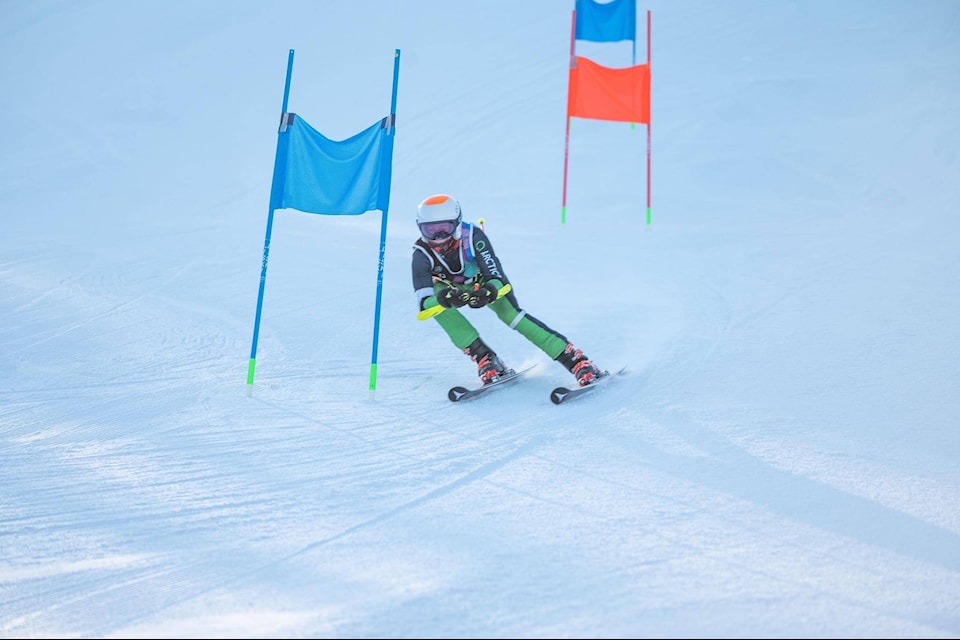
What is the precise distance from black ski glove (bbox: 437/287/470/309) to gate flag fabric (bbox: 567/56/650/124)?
5353 mm

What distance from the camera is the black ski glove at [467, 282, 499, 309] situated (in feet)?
16.7

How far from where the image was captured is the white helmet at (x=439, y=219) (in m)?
5.16

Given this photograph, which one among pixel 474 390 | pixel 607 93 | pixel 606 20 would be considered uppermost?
pixel 606 20

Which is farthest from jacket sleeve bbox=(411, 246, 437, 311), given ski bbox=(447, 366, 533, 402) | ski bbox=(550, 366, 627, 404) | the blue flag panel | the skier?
the blue flag panel

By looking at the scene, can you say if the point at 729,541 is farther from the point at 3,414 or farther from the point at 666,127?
the point at 666,127

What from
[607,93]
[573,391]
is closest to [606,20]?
[607,93]

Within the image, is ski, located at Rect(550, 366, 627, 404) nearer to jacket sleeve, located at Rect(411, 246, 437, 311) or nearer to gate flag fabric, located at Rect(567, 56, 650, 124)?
jacket sleeve, located at Rect(411, 246, 437, 311)

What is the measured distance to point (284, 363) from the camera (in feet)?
19.8

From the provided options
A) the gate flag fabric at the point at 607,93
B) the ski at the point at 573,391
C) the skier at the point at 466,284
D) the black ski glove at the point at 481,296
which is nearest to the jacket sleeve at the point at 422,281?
the skier at the point at 466,284

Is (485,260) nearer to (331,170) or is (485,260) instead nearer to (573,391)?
(573,391)

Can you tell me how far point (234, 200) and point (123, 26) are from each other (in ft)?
31.3

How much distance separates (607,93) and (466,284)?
17.6 feet

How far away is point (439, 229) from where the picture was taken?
5191 millimetres

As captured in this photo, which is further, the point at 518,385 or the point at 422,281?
the point at 518,385
